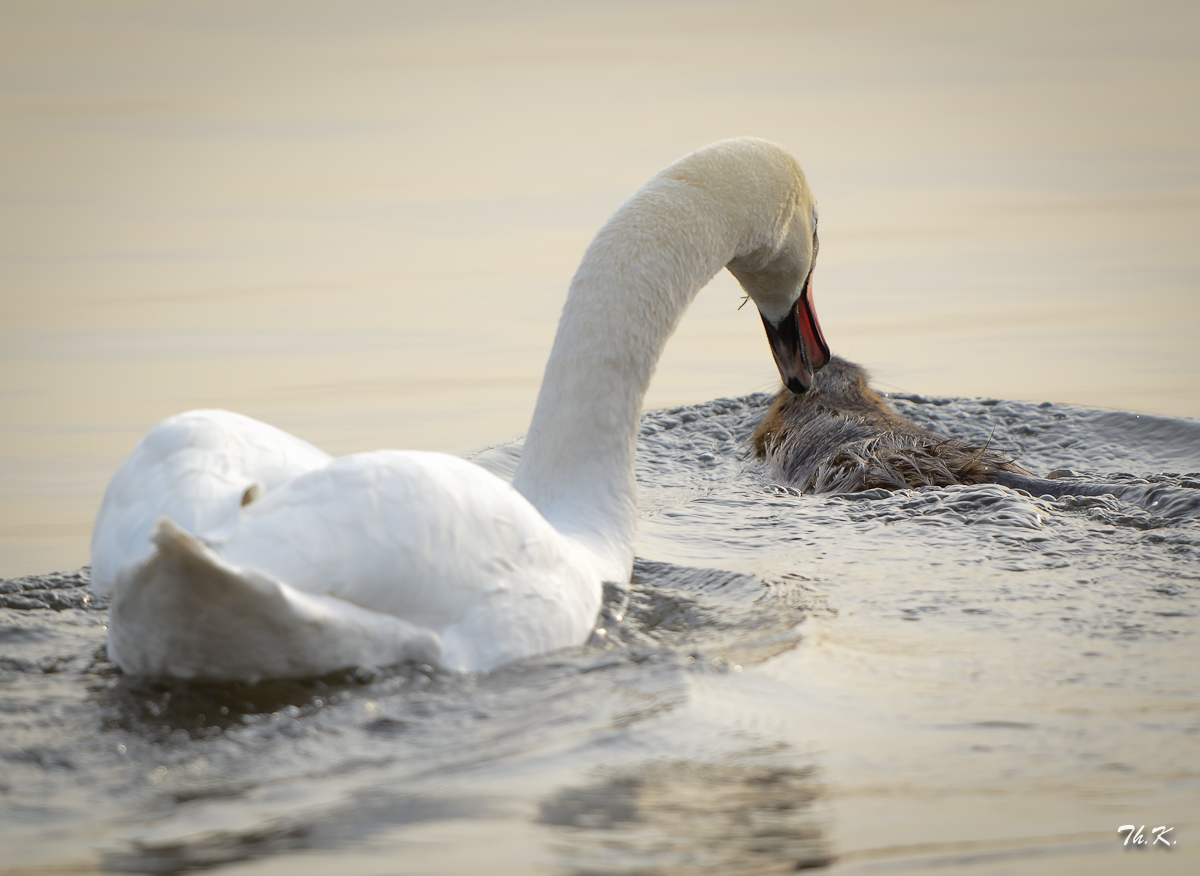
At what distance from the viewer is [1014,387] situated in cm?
964

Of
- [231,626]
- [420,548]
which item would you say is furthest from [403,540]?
[231,626]

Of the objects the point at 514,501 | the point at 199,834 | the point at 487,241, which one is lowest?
the point at 199,834

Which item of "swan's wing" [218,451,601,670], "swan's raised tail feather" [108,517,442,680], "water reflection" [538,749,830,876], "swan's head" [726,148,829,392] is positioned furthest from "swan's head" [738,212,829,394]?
"water reflection" [538,749,830,876]

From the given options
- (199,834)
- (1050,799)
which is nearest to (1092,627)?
(1050,799)

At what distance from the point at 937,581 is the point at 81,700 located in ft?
9.97

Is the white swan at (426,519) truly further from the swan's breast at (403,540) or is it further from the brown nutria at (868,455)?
the brown nutria at (868,455)

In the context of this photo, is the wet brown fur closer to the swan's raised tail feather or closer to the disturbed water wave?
the disturbed water wave

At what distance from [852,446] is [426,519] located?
13.8ft

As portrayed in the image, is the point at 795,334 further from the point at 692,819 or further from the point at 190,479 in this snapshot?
the point at 692,819

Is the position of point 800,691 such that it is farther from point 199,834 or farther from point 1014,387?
point 1014,387

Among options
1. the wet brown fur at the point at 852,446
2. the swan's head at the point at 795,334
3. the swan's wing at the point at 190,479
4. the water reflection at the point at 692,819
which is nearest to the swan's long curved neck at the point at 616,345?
the swan's wing at the point at 190,479

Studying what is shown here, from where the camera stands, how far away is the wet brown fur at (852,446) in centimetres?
702

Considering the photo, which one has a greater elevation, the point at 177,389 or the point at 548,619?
the point at 177,389

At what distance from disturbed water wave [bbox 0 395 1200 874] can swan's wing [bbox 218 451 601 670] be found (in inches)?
5.7
